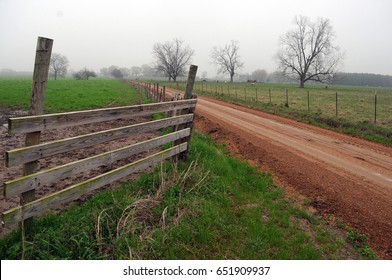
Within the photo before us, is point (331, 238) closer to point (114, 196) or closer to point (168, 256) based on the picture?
point (168, 256)

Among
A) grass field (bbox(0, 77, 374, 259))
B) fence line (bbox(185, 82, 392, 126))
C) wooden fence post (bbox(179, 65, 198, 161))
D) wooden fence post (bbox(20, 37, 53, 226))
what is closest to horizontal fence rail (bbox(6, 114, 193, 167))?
wooden fence post (bbox(20, 37, 53, 226))

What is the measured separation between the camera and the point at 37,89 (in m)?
3.30

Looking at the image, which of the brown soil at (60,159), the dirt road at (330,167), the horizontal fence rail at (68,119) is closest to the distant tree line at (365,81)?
the dirt road at (330,167)

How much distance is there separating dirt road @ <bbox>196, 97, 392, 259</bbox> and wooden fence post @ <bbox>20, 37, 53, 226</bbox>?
456cm

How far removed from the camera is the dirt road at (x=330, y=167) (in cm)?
458

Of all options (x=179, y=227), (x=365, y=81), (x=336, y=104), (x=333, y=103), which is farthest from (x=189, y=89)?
(x=365, y=81)

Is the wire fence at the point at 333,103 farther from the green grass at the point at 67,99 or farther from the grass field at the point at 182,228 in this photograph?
the grass field at the point at 182,228

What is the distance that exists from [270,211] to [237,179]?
1.34m

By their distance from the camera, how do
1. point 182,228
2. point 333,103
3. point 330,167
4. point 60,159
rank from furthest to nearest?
point 333,103, point 330,167, point 60,159, point 182,228

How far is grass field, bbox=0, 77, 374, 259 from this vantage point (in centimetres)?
325

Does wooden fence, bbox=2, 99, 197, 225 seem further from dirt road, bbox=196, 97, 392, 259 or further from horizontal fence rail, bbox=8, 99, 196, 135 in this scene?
dirt road, bbox=196, 97, 392, 259

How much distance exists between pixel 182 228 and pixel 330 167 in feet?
15.6

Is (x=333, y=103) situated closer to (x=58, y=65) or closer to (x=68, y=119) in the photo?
(x=68, y=119)
